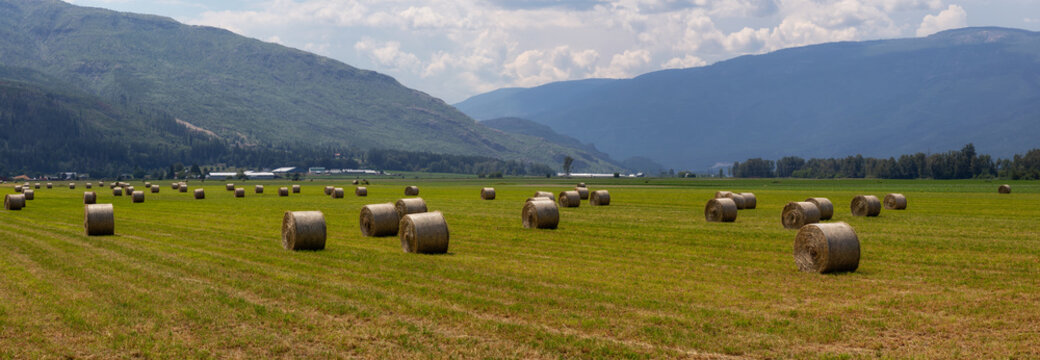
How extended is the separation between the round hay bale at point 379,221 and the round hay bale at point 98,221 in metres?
10.1

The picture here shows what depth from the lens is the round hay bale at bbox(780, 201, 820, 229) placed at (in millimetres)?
35653

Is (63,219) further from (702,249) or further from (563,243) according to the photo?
(702,249)

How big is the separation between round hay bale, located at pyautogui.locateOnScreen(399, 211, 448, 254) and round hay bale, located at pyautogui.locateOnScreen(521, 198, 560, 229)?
10390 mm

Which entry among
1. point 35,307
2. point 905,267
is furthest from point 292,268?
point 905,267

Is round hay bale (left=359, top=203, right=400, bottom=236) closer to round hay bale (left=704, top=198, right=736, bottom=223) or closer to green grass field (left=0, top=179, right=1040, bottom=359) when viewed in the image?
green grass field (left=0, top=179, right=1040, bottom=359)

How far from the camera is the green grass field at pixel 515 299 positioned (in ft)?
44.1

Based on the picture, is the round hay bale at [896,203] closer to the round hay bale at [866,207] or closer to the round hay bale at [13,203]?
the round hay bale at [866,207]

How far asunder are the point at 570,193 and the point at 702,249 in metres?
28.0

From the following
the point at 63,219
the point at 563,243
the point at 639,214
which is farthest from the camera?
the point at 639,214

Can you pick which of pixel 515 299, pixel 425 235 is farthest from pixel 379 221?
pixel 515 299

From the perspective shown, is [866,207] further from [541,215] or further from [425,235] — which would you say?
[425,235]

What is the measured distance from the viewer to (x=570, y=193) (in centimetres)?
5559

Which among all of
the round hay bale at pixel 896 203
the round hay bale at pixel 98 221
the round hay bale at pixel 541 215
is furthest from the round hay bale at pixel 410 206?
the round hay bale at pixel 896 203

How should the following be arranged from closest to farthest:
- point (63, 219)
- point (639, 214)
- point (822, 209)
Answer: point (822, 209), point (63, 219), point (639, 214)
